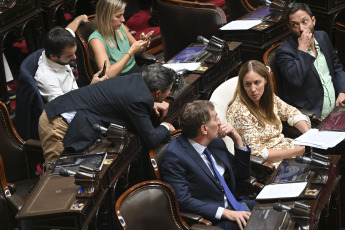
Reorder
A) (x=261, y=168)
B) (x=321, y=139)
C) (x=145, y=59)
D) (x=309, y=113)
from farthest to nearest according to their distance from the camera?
1. (x=145, y=59)
2. (x=309, y=113)
3. (x=261, y=168)
4. (x=321, y=139)

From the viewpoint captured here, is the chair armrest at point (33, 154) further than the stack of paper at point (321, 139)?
Yes

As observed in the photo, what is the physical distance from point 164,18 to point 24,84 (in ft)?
6.17

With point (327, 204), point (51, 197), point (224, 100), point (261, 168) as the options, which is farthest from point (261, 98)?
point (51, 197)

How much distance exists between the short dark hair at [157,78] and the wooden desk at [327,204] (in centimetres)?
81

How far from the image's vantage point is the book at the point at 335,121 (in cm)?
432

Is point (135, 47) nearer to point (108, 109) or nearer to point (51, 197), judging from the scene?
point (108, 109)

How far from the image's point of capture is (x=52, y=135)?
409 centimetres

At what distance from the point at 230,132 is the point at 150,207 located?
2.53ft

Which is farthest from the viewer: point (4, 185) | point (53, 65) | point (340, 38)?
point (340, 38)

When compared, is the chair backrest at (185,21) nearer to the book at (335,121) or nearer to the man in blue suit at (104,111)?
the book at (335,121)

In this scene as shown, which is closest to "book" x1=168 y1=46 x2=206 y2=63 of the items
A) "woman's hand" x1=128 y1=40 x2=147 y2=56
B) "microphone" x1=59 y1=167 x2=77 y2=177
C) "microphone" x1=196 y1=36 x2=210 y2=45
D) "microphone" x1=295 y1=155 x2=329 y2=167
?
"microphone" x1=196 y1=36 x2=210 y2=45

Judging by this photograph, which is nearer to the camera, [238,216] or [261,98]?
[238,216]

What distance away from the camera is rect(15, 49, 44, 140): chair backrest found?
4348 millimetres

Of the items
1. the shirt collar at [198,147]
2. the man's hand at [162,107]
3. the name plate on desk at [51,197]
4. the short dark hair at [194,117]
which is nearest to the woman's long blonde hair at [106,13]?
the man's hand at [162,107]
